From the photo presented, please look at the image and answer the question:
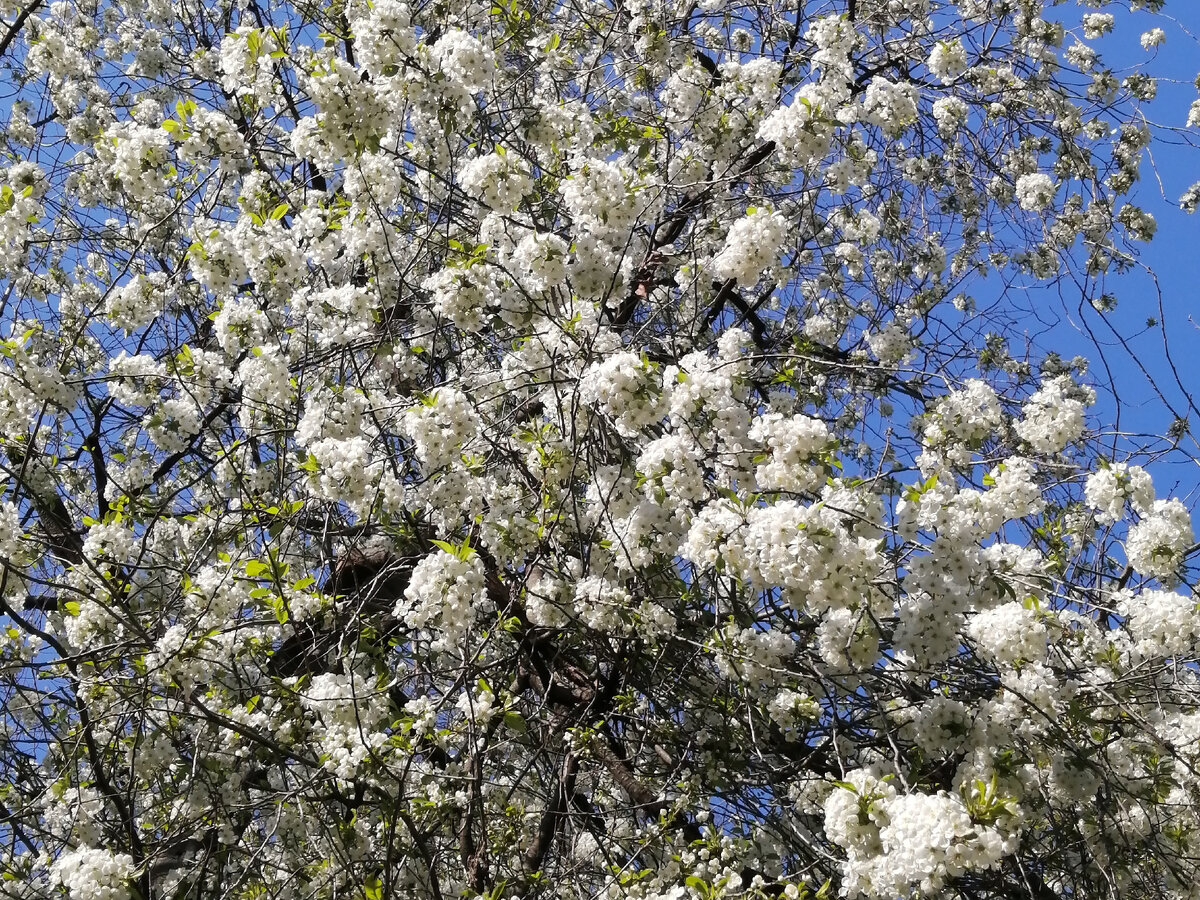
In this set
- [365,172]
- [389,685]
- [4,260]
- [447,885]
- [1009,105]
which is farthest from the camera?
[1009,105]

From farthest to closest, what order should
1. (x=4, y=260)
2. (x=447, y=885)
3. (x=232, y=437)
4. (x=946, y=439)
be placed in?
(x=232, y=437) → (x=4, y=260) → (x=447, y=885) → (x=946, y=439)

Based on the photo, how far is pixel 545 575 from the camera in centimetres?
426

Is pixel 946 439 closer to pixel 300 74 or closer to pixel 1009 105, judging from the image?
pixel 1009 105

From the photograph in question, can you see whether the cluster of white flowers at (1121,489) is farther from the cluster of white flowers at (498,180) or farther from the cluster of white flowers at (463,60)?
the cluster of white flowers at (463,60)

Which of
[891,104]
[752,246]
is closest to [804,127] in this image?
[752,246]

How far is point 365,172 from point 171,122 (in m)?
0.84

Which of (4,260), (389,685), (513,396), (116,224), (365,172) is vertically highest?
(116,224)

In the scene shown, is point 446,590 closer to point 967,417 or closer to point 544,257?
point 544,257

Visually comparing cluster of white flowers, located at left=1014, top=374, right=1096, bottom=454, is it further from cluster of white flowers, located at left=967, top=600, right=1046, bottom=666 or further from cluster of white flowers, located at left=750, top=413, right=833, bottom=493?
cluster of white flowers, located at left=750, top=413, right=833, bottom=493

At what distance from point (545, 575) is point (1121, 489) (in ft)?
7.06

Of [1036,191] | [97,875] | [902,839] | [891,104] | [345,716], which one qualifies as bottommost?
[902,839]

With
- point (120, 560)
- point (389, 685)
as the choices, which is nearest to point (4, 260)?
point (120, 560)

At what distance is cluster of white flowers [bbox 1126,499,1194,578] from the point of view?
152 inches

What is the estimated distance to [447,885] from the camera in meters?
4.37
